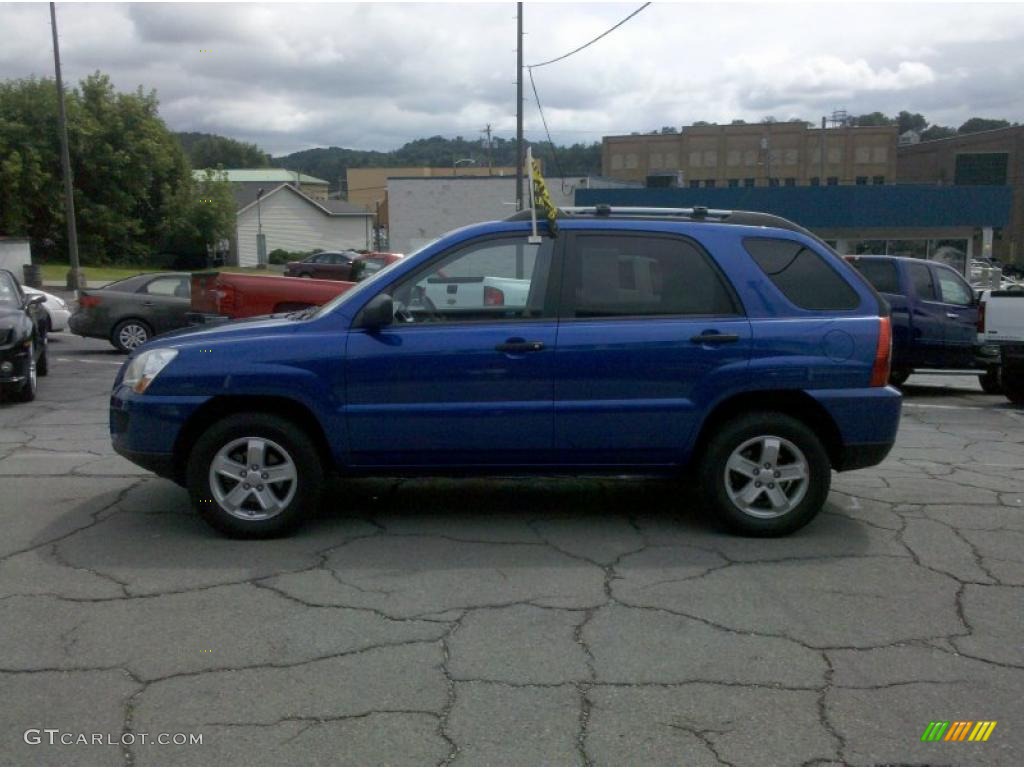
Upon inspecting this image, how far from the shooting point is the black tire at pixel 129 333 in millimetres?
17297

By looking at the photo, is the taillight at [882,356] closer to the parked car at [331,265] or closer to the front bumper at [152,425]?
the front bumper at [152,425]

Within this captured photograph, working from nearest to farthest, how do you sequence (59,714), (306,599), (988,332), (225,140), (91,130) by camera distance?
(59,714)
(306,599)
(988,332)
(91,130)
(225,140)

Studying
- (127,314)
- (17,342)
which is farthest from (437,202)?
(17,342)

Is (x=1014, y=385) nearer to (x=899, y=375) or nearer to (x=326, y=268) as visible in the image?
(x=899, y=375)

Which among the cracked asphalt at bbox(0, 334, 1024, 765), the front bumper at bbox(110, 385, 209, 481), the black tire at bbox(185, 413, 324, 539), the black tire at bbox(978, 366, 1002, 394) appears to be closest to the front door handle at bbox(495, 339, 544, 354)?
the cracked asphalt at bbox(0, 334, 1024, 765)

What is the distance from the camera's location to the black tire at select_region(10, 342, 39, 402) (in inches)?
458

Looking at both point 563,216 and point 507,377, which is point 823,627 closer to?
point 507,377

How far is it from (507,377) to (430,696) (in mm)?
2260

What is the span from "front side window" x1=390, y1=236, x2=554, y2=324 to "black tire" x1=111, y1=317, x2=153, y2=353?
12482 millimetres

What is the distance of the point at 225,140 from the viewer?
482ft

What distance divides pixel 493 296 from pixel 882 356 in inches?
90.4


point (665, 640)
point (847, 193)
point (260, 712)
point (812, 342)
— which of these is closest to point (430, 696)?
point (260, 712)

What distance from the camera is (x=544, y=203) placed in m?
6.34

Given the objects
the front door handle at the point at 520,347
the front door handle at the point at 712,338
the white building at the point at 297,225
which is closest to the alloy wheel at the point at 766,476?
the front door handle at the point at 712,338
